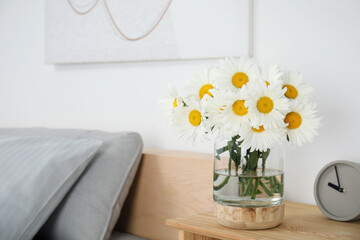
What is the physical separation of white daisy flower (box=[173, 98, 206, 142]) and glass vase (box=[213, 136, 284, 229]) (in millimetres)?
82

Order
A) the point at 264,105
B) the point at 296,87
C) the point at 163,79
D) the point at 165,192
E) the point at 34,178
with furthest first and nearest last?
the point at 163,79
the point at 165,192
the point at 34,178
the point at 296,87
the point at 264,105

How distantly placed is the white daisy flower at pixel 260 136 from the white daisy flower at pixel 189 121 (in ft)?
0.35

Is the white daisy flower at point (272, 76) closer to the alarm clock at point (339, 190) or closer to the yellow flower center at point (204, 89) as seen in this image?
the yellow flower center at point (204, 89)

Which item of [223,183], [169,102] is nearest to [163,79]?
[169,102]

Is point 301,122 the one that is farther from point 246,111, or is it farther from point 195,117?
point 195,117

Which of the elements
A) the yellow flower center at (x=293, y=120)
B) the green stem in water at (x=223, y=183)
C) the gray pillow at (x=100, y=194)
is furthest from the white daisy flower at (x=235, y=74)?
the gray pillow at (x=100, y=194)

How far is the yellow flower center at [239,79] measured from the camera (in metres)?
1.13

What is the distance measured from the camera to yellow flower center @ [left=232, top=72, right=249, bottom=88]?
1.13m

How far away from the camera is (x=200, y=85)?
3.92 ft

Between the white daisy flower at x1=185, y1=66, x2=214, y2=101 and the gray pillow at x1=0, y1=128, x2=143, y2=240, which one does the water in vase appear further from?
the gray pillow at x1=0, y1=128, x2=143, y2=240

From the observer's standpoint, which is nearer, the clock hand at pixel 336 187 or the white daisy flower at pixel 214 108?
the white daisy flower at pixel 214 108

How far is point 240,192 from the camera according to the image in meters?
1.14

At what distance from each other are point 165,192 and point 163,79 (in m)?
0.41

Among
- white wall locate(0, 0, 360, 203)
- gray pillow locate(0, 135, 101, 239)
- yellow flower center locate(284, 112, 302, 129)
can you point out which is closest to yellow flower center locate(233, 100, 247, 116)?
yellow flower center locate(284, 112, 302, 129)
